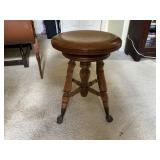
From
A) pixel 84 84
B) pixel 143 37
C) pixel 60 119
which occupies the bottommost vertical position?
pixel 60 119

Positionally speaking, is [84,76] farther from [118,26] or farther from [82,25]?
[82,25]

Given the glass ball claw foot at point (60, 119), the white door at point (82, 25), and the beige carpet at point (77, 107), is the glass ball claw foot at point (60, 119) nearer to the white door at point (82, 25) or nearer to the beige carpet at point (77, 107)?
the beige carpet at point (77, 107)

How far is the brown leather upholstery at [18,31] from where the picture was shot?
1257 mm

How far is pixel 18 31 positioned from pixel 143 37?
1.27 metres

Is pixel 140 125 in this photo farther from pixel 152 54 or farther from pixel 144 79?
pixel 152 54

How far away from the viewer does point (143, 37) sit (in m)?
1.77

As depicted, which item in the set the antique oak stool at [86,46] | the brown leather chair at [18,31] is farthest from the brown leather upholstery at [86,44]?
the brown leather chair at [18,31]

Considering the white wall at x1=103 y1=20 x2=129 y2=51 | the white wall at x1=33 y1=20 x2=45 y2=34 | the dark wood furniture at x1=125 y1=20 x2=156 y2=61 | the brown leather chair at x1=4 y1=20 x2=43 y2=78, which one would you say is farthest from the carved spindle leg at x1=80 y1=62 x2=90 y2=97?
the white wall at x1=33 y1=20 x2=45 y2=34

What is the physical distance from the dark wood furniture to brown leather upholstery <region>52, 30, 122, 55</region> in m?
1.04

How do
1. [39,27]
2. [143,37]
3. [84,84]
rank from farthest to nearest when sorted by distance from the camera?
[39,27], [143,37], [84,84]

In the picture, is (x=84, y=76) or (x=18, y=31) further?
(x=18, y=31)

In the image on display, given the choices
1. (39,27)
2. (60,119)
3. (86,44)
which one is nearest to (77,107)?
(60,119)

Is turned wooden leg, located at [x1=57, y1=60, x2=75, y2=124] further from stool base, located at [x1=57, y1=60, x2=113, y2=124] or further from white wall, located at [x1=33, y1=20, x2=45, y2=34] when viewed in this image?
white wall, located at [x1=33, y1=20, x2=45, y2=34]

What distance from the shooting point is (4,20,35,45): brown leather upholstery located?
1257mm
